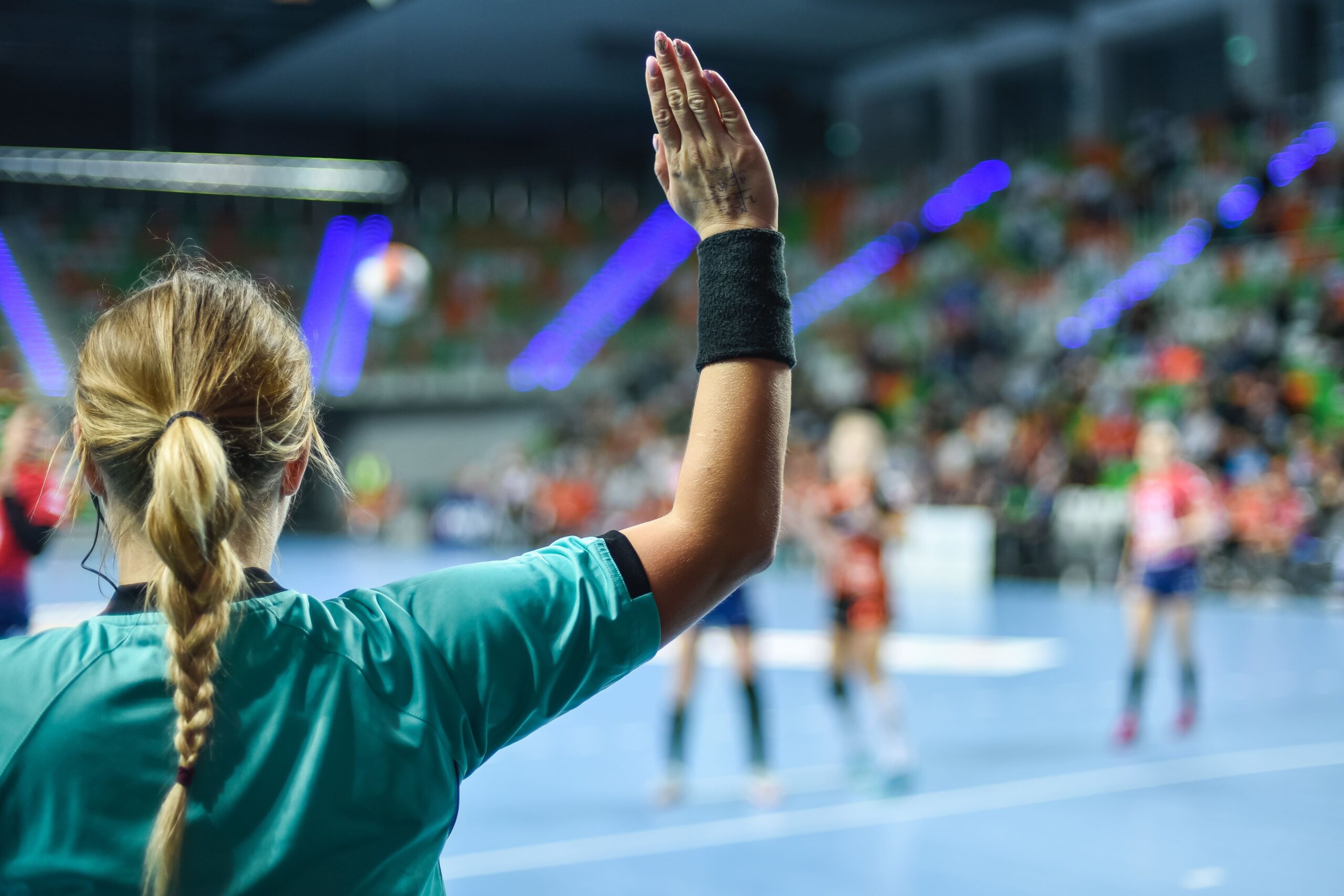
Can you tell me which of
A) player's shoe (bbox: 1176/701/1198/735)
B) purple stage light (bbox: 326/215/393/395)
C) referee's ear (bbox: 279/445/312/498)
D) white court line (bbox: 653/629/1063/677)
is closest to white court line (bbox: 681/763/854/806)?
player's shoe (bbox: 1176/701/1198/735)

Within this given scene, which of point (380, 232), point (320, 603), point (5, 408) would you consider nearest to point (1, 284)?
point (380, 232)

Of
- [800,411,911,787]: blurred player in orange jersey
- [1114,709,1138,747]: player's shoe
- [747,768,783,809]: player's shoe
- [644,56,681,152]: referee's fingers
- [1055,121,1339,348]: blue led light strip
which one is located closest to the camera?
[644,56,681,152]: referee's fingers

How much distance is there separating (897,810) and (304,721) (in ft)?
15.3

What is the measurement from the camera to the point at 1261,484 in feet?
41.3

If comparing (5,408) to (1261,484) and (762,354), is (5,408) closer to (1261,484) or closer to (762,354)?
(762,354)

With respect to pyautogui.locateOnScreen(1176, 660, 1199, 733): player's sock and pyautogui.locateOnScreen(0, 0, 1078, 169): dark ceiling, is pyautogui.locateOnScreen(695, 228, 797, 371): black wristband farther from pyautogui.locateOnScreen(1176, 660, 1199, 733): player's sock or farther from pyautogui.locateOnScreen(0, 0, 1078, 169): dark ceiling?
pyautogui.locateOnScreen(0, 0, 1078, 169): dark ceiling

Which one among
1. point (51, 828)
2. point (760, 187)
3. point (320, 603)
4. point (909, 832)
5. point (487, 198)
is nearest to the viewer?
point (51, 828)

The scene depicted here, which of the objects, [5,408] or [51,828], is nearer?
[51,828]

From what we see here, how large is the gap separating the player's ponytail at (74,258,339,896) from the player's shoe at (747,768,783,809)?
455 cm

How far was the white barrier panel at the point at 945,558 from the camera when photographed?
1429cm

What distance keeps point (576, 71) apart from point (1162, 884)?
22.2 m

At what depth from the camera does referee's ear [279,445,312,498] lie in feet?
3.68

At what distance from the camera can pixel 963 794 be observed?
550 cm

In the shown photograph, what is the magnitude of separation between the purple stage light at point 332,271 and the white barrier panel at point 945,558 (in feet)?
53.1
